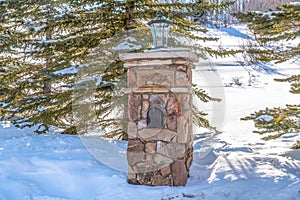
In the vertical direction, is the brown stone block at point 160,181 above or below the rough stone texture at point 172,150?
below

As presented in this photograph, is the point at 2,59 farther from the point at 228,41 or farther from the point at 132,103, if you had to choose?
the point at 228,41

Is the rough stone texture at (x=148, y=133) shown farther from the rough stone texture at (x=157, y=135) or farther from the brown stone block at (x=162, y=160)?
the brown stone block at (x=162, y=160)

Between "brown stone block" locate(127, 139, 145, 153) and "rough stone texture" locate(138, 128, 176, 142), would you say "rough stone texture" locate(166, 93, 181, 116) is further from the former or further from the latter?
"brown stone block" locate(127, 139, 145, 153)

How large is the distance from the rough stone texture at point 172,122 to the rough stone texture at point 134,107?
0.37 metres

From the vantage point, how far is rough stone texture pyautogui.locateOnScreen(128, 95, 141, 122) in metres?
3.54

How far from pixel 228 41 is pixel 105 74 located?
11103 millimetres

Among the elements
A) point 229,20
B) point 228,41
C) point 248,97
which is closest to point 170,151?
point 248,97

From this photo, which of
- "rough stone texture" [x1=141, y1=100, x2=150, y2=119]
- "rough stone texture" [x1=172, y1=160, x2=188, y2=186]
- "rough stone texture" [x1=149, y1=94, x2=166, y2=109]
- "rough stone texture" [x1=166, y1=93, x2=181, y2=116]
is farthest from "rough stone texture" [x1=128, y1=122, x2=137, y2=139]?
"rough stone texture" [x1=172, y1=160, x2=188, y2=186]

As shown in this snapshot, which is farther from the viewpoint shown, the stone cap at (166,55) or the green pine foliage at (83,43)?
the green pine foliage at (83,43)

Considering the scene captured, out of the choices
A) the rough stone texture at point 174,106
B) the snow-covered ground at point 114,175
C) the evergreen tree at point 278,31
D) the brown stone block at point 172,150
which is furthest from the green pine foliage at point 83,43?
the brown stone block at point 172,150

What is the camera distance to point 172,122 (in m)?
3.45

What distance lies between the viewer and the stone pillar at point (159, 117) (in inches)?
135

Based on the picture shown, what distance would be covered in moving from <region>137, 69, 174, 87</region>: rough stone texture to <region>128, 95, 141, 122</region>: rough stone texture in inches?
6.5

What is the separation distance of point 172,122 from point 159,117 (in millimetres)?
164
